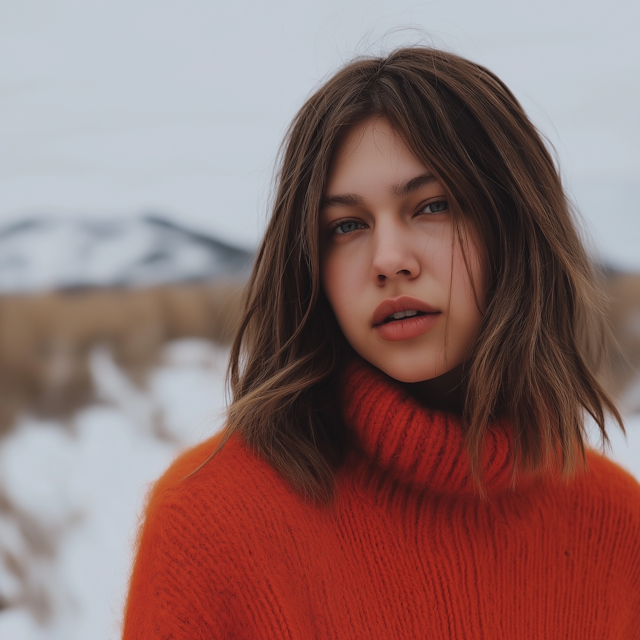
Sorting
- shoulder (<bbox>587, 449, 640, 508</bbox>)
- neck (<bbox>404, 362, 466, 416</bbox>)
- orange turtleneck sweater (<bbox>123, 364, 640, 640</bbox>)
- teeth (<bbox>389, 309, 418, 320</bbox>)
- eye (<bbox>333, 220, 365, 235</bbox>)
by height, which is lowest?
orange turtleneck sweater (<bbox>123, 364, 640, 640</bbox>)

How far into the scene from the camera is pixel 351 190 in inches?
32.8

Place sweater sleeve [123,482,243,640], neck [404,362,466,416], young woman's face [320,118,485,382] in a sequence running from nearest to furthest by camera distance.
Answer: sweater sleeve [123,482,243,640] → young woman's face [320,118,485,382] → neck [404,362,466,416]

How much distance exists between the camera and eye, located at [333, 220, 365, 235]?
0.86 metres

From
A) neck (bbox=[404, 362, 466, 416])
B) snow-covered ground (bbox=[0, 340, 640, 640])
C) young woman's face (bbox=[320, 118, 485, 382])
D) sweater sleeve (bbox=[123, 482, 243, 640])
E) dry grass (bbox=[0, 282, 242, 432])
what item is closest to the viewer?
sweater sleeve (bbox=[123, 482, 243, 640])

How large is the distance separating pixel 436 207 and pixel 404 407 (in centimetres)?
25

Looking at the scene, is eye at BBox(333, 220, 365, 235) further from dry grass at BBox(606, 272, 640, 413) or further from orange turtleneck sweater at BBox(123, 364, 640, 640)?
dry grass at BBox(606, 272, 640, 413)

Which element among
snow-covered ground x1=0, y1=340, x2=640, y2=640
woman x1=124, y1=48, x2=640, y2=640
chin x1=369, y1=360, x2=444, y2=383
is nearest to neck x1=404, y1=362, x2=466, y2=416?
woman x1=124, y1=48, x2=640, y2=640

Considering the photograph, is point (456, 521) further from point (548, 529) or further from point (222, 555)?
point (222, 555)

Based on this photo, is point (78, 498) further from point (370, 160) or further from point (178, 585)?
point (370, 160)

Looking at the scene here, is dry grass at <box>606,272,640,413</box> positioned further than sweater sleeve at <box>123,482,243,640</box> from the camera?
Yes

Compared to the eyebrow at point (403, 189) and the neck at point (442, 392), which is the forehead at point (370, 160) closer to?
the eyebrow at point (403, 189)

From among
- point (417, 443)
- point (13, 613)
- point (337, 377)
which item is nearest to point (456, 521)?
point (417, 443)

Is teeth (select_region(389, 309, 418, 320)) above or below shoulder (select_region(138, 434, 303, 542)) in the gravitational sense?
above

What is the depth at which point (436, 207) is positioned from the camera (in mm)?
838
